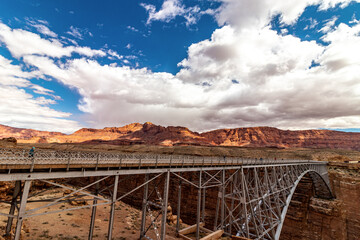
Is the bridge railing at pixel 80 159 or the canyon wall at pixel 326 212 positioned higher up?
the bridge railing at pixel 80 159

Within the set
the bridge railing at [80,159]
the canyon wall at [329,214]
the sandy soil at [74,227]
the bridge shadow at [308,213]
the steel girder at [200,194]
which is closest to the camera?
the bridge railing at [80,159]

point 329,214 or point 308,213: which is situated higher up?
point 329,214

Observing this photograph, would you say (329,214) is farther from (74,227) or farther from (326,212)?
(74,227)

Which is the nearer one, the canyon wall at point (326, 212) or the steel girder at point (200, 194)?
the steel girder at point (200, 194)

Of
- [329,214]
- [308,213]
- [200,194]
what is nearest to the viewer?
[200,194]

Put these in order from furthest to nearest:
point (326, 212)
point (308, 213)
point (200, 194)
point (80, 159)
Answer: point (308, 213), point (326, 212), point (200, 194), point (80, 159)

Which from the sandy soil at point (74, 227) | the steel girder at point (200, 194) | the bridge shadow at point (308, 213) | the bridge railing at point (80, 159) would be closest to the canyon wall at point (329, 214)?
the bridge shadow at point (308, 213)

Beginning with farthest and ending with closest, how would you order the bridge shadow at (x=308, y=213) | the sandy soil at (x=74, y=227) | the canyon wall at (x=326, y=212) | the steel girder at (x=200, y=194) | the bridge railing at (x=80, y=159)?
1. the bridge shadow at (x=308, y=213)
2. the canyon wall at (x=326, y=212)
3. the sandy soil at (x=74, y=227)
4. the steel girder at (x=200, y=194)
5. the bridge railing at (x=80, y=159)

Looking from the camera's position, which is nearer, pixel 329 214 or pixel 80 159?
pixel 80 159

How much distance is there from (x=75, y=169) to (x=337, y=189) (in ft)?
180

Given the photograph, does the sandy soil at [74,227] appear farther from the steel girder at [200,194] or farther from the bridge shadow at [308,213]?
the bridge shadow at [308,213]

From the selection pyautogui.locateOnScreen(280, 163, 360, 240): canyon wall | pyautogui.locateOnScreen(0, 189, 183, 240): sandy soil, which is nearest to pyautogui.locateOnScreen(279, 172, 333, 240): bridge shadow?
pyautogui.locateOnScreen(280, 163, 360, 240): canyon wall

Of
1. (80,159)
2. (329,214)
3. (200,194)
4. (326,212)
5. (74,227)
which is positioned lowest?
(329,214)

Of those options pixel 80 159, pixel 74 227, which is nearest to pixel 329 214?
pixel 74 227
